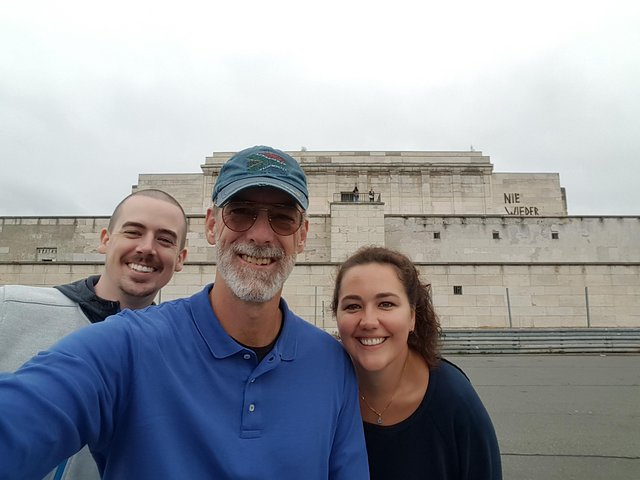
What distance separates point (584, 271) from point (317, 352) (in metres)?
20.3

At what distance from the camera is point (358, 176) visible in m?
30.5

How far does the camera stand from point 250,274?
1.91m

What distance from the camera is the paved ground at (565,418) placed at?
13.1 feet

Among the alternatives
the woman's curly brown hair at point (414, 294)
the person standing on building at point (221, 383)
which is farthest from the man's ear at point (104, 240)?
the woman's curly brown hair at point (414, 294)

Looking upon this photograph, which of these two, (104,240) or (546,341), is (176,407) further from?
(546,341)

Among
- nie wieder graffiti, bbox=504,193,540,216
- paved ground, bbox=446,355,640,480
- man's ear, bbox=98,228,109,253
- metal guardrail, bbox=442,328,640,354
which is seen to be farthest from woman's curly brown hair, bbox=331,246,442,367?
nie wieder graffiti, bbox=504,193,540,216

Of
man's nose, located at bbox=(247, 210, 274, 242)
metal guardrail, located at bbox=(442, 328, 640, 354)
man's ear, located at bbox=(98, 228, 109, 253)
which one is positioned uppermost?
man's ear, located at bbox=(98, 228, 109, 253)

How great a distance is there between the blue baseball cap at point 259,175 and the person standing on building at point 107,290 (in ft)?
3.13

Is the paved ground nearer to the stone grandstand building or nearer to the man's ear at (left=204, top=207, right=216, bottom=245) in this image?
the man's ear at (left=204, top=207, right=216, bottom=245)

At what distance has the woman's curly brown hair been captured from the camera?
2.51m

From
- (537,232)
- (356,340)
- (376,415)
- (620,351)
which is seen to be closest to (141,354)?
(356,340)

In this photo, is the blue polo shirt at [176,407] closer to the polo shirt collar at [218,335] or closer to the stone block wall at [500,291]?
the polo shirt collar at [218,335]

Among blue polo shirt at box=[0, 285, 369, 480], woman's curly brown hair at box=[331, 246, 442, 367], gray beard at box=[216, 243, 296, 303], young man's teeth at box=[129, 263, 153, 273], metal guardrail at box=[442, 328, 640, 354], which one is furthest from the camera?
metal guardrail at box=[442, 328, 640, 354]

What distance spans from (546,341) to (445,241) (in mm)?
10409
